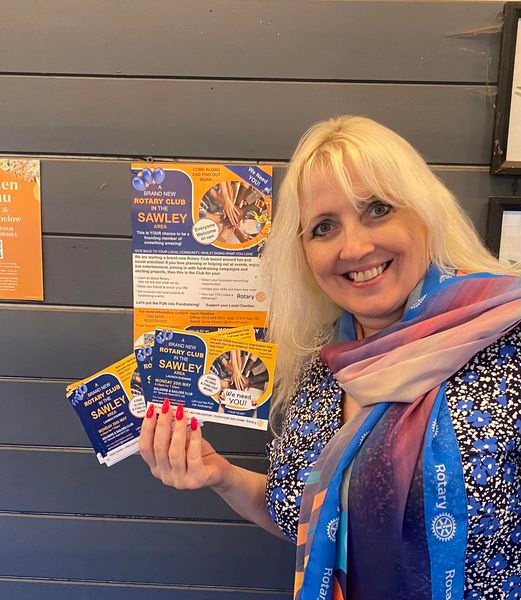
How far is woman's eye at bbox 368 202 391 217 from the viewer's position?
79cm

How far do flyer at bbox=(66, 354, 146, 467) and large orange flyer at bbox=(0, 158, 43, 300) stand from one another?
12.3 inches

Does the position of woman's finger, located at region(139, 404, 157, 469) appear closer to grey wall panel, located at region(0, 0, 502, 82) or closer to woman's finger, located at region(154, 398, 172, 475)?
woman's finger, located at region(154, 398, 172, 475)

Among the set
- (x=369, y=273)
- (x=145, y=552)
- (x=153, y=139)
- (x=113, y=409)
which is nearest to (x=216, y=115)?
(x=153, y=139)

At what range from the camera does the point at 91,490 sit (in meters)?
1.26

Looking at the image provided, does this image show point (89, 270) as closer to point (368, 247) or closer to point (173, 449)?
point (173, 449)

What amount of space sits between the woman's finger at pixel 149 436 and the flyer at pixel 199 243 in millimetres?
296

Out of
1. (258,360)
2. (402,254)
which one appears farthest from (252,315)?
(402,254)

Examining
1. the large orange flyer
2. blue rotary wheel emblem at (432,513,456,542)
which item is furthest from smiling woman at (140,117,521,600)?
the large orange flyer

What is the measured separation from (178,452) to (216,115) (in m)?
0.70

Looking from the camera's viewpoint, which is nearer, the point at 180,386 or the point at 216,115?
the point at 180,386

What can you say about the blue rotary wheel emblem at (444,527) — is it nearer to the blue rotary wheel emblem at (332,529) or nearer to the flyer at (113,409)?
the blue rotary wheel emblem at (332,529)

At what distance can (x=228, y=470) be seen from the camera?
3.24 ft

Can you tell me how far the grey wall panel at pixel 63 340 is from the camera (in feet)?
3.92

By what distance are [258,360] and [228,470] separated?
218mm
